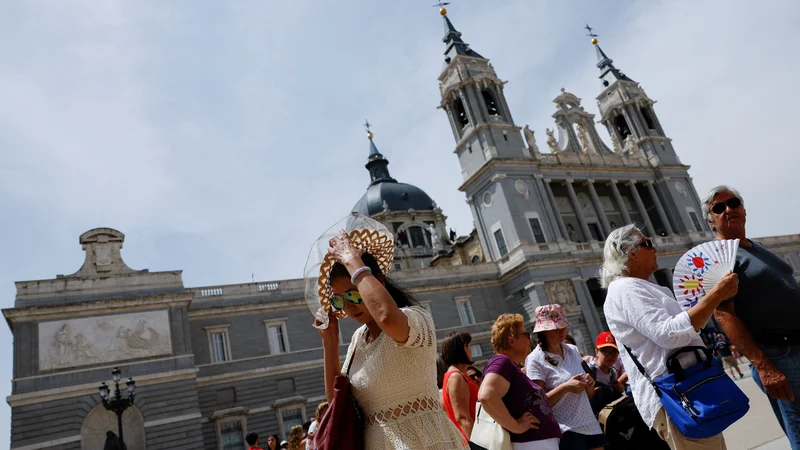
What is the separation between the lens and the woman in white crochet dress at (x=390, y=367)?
2.29 meters

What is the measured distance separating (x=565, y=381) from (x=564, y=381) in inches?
0.7

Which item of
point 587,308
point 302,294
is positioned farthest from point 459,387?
point 587,308

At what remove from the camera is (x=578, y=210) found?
3166cm

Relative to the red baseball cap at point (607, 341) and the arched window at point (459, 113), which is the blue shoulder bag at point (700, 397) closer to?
the red baseball cap at point (607, 341)

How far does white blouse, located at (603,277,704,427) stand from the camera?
2980 millimetres

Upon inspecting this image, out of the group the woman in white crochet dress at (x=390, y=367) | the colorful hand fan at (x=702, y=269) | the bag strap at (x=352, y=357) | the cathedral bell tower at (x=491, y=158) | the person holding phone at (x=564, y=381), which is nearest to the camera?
the woman in white crochet dress at (x=390, y=367)

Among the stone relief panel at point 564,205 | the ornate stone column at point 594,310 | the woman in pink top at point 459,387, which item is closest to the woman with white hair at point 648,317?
the woman in pink top at point 459,387

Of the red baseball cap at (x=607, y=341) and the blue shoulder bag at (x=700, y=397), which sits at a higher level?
the red baseball cap at (x=607, y=341)

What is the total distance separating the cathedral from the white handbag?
675 cm

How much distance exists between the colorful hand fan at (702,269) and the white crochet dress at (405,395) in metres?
1.89

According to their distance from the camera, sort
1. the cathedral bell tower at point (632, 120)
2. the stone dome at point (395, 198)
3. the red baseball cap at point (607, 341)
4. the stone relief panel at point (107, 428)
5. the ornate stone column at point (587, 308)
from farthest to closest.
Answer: the stone dome at point (395, 198) → the cathedral bell tower at point (632, 120) → the ornate stone column at point (587, 308) → the stone relief panel at point (107, 428) → the red baseball cap at point (607, 341)

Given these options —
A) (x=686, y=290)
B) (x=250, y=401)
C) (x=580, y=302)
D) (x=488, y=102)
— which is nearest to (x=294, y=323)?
(x=250, y=401)

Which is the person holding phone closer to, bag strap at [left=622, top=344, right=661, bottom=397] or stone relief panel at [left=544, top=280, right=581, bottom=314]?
bag strap at [left=622, top=344, right=661, bottom=397]

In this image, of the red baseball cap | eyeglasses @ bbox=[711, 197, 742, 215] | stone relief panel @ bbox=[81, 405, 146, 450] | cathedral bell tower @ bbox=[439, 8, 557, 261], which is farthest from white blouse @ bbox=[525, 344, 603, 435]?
cathedral bell tower @ bbox=[439, 8, 557, 261]
